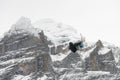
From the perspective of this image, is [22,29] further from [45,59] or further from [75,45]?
[75,45]

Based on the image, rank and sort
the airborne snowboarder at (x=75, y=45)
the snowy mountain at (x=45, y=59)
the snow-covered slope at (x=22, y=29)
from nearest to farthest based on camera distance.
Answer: the airborne snowboarder at (x=75, y=45) < the snowy mountain at (x=45, y=59) < the snow-covered slope at (x=22, y=29)

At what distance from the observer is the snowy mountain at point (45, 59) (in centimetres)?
14612

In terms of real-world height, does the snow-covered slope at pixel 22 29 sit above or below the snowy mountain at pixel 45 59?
above

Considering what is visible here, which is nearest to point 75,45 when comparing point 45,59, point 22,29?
point 45,59

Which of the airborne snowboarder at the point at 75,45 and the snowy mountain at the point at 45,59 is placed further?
the snowy mountain at the point at 45,59

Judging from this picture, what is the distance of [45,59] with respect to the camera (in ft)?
493

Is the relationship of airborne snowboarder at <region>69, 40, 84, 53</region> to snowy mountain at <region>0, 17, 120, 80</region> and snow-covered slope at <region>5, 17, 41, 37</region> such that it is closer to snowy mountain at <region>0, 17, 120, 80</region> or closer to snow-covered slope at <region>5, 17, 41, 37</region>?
snowy mountain at <region>0, 17, 120, 80</region>

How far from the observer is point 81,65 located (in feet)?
516

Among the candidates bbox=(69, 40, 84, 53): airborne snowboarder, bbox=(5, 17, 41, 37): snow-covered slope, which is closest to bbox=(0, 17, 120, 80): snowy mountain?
bbox=(5, 17, 41, 37): snow-covered slope

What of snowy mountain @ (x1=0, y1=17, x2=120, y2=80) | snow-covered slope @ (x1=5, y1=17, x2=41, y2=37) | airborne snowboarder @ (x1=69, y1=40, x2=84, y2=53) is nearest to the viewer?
airborne snowboarder @ (x1=69, y1=40, x2=84, y2=53)


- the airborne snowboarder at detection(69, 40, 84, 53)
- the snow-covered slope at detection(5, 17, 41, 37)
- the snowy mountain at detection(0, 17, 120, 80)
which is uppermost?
the airborne snowboarder at detection(69, 40, 84, 53)

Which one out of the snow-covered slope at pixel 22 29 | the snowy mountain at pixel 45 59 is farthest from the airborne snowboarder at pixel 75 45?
the snow-covered slope at pixel 22 29

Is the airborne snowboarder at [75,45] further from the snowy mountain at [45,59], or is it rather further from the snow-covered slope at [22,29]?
the snow-covered slope at [22,29]

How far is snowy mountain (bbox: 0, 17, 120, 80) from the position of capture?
479 ft
